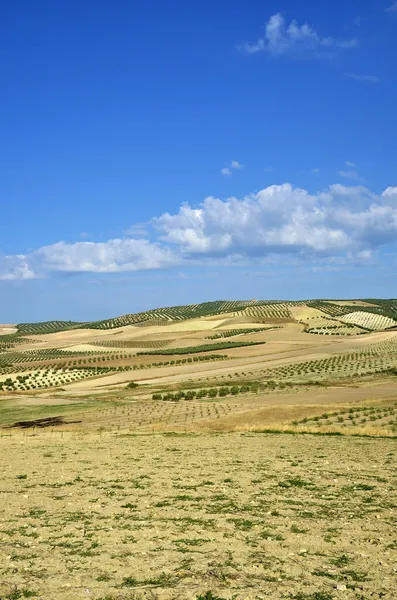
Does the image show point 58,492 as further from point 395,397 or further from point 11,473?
point 395,397

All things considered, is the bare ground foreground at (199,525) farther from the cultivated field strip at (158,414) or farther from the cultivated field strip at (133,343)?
the cultivated field strip at (133,343)

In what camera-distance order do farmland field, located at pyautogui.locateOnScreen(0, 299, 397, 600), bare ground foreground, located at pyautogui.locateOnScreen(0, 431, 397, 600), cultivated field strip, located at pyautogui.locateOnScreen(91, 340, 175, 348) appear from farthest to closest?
1. cultivated field strip, located at pyautogui.locateOnScreen(91, 340, 175, 348)
2. farmland field, located at pyautogui.locateOnScreen(0, 299, 397, 600)
3. bare ground foreground, located at pyautogui.locateOnScreen(0, 431, 397, 600)

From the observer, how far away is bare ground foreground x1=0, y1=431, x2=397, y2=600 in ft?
40.4

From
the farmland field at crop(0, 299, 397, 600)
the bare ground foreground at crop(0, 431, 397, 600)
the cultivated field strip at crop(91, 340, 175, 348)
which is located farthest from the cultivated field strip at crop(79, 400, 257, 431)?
the cultivated field strip at crop(91, 340, 175, 348)

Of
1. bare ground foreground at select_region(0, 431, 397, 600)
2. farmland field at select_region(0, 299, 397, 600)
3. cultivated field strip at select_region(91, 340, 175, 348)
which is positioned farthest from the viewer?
cultivated field strip at select_region(91, 340, 175, 348)

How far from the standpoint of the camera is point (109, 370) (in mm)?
113750

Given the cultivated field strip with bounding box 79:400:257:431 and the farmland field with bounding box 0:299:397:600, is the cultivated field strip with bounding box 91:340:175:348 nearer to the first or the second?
the farmland field with bounding box 0:299:397:600

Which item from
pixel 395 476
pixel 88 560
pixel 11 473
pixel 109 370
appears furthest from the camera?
pixel 109 370

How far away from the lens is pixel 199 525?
55.2 feet

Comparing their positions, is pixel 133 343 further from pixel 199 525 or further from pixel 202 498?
pixel 199 525

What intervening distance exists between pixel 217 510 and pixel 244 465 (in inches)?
349

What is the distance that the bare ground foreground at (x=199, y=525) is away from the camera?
12.3 meters

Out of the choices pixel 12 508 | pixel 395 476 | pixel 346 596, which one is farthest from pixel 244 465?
pixel 346 596

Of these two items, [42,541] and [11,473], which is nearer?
[42,541]
